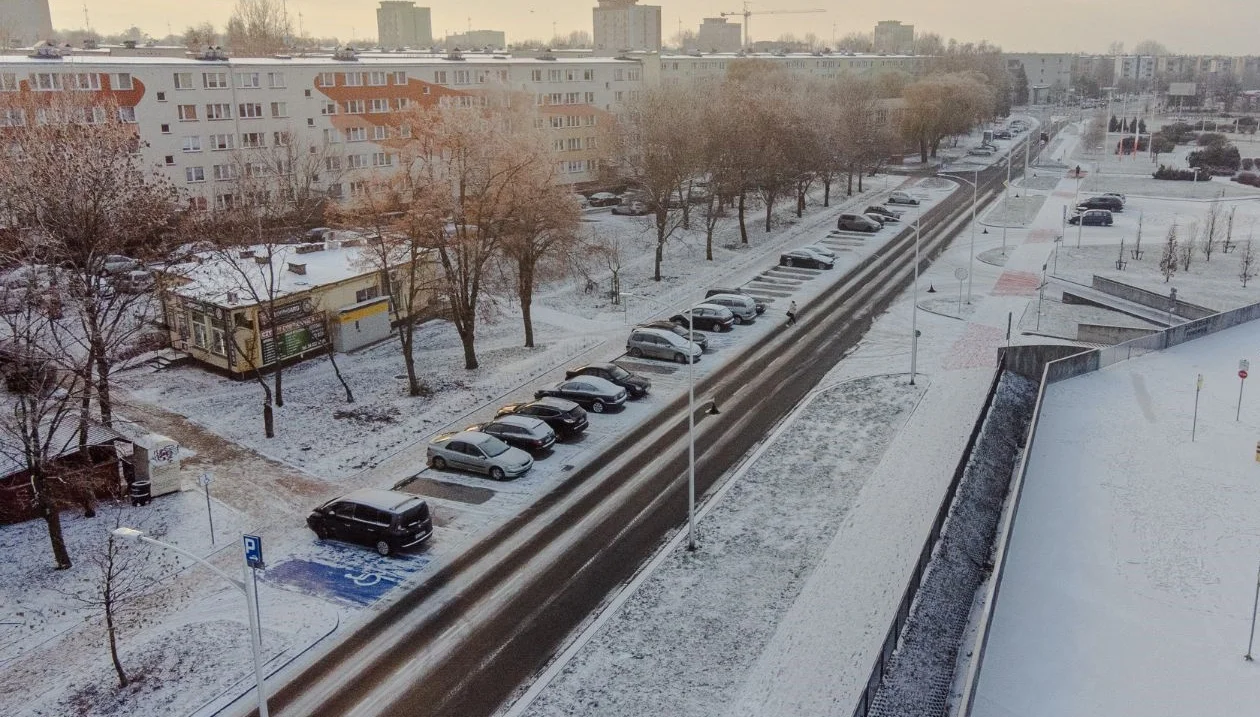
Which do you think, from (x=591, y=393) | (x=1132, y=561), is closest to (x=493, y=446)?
(x=591, y=393)

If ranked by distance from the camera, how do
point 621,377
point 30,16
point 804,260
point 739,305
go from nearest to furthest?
point 621,377 → point 739,305 → point 804,260 → point 30,16

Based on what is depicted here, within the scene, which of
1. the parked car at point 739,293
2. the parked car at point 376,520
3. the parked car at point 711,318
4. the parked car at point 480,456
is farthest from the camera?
the parked car at point 739,293

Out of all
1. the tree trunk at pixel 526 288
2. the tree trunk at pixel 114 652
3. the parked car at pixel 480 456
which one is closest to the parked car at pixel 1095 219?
the tree trunk at pixel 526 288

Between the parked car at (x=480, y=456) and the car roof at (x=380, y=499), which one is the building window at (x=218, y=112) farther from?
the car roof at (x=380, y=499)

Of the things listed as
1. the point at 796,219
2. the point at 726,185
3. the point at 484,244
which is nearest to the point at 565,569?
the point at 484,244

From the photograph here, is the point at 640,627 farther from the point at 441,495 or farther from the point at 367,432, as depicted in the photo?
the point at 367,432

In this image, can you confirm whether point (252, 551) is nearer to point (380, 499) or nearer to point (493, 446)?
point (380, 499)
